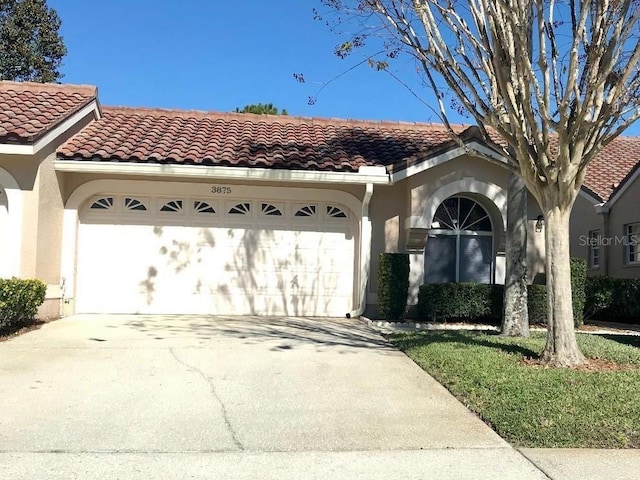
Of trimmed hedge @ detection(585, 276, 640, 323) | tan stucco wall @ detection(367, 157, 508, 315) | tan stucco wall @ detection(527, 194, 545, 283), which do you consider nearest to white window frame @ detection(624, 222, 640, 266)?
trimmed hedge @ detection(585, 276, 640, 323)

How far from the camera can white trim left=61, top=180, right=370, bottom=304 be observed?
12031 millimetres

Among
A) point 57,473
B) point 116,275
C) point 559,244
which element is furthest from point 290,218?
point 57,473

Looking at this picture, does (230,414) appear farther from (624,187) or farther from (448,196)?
(624,187)

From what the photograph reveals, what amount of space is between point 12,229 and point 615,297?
40.7ft

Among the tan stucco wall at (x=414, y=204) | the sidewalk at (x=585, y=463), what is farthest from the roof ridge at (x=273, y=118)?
the sidewalk at (x=585, y=463)

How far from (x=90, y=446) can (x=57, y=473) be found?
0.54 meters

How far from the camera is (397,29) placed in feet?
27.7

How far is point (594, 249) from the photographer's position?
57.3 feet

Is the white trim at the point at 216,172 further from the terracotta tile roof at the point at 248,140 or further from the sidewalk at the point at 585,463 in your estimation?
the sidewalk at the point at 585,463

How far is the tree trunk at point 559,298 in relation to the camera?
7.31 metres

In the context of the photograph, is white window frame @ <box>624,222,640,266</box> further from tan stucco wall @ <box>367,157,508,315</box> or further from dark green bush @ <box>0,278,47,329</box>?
dark green bush @ <box>0,278,47,329</box>

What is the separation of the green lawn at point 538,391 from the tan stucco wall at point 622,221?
24.6ft

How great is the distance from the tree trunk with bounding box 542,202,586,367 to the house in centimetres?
465

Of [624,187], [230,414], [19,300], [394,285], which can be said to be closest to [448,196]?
[394,285]
